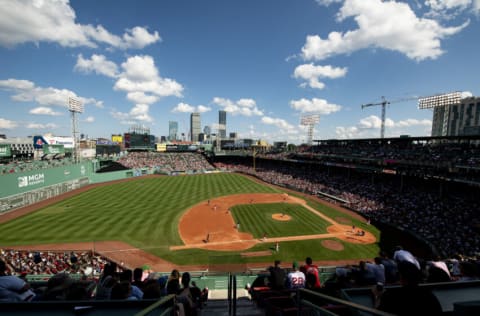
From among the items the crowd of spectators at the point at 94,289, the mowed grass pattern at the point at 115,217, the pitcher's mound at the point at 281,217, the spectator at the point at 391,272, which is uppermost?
the crowd of spectators at the point at 94,289

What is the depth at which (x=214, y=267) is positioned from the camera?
17.4 metres

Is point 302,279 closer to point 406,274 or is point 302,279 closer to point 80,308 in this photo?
point 406,274

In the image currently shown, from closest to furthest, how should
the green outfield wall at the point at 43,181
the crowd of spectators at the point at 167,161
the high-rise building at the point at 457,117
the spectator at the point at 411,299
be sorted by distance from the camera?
1. the spectator at the point at 411,299
2. the green outfield wall at the point at 43,181
3. the crowd of spectators at the point at 167,161
4. the high-rise building at the point at 457,117

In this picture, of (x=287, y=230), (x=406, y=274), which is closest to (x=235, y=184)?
(x=287, y=230)

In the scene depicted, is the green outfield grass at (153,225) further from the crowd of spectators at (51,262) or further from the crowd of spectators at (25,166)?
the crowd of spectators at (25,166)

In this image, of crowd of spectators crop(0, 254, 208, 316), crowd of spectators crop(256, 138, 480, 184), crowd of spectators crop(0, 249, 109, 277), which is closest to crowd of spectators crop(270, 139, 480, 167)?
crowd of spectators crop(256, 138, 480, 184)

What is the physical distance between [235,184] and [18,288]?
49.0 m

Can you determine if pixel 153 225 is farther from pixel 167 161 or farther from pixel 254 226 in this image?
pixel 167 161

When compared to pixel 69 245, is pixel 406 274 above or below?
above

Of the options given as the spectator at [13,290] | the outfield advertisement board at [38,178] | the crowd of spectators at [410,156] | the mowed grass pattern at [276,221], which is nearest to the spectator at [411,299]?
the spectator at [13,290]

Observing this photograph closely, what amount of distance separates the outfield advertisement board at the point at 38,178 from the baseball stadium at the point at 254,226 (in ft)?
0.66

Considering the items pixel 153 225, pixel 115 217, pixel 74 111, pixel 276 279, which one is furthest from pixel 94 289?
pixel 74 111

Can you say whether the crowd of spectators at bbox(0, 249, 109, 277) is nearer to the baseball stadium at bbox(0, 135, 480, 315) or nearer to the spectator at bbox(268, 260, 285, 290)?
the baseball stadium at bbox(0, 135, 480, 315)

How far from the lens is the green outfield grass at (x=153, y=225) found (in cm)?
2131
